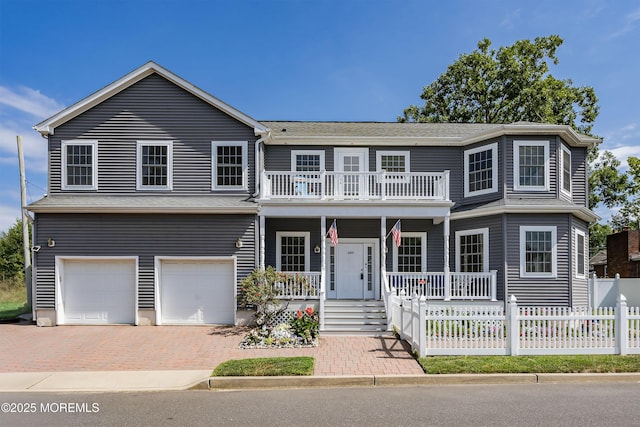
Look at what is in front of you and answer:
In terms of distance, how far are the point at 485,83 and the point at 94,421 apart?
32.6 m

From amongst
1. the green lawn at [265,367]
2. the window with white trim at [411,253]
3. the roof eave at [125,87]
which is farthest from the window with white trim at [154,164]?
the window with white trim at [411,253]

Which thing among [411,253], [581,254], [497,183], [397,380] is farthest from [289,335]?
[581,254]

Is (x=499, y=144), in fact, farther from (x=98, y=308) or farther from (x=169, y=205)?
(x=98, y=308)

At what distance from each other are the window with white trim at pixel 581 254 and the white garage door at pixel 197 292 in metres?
12.4

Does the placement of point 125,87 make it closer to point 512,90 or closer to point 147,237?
point 147,237

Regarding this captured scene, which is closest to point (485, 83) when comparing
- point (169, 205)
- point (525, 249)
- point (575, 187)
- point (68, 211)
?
point (575, 187)

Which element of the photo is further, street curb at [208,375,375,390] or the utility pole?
the utility pole

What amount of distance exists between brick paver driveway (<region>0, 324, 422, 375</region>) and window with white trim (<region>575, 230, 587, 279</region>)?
8554mm

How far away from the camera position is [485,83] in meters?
32.4

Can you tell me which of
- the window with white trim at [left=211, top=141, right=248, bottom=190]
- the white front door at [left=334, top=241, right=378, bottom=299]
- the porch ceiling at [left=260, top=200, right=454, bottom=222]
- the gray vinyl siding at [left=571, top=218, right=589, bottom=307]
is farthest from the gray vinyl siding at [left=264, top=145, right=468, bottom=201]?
the gray vinyl siding at [left=571, top=218, right=589, bottom=307]

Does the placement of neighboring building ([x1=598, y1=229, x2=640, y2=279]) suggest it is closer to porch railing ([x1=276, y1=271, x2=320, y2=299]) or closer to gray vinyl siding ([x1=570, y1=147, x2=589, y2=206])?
gray vinyl siding ([x1=570, y1=147, x2=589, y2=206])

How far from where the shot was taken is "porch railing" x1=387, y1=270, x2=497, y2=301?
15.1 meters

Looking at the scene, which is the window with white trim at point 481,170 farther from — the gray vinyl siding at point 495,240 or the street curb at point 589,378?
the street curb at point 589,378

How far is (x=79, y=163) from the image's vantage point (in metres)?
15.6
